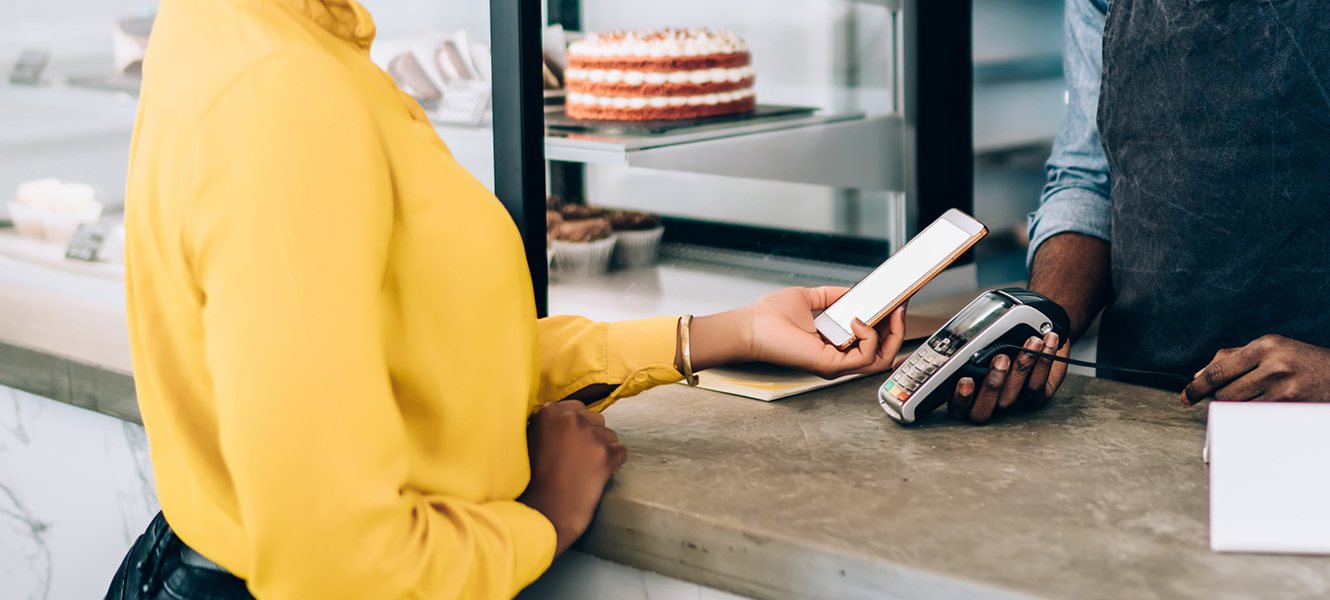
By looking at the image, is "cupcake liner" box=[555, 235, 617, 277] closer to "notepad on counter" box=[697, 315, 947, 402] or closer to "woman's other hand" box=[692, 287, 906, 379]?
"notepad on counter" box=[697, 315, 947, 402]

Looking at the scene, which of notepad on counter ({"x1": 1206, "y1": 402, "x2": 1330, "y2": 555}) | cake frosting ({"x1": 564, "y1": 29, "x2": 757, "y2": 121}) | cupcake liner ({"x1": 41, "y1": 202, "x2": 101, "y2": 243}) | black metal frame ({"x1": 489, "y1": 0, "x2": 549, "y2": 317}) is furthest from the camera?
cupcake liner ({"x1": 41, "y1": 202, "x2": 101, "y2": 243})

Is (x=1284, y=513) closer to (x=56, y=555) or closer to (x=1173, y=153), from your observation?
(x=1173, y=153)

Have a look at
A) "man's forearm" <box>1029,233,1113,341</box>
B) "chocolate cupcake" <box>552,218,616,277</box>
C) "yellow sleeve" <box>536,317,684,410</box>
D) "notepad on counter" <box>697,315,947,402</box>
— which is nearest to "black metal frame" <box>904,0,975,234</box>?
"man's forearm" <box>1029,233,1113,341</box>

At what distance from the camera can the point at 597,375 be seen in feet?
3.08

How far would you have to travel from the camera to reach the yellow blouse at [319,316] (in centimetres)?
58

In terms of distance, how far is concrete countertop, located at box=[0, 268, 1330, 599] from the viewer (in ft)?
2.20

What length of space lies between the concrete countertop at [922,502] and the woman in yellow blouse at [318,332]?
100 mm

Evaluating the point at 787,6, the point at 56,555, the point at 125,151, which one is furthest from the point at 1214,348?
the point at 125,151

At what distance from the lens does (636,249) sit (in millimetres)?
1891

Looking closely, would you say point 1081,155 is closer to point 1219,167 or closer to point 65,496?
point 1219,167

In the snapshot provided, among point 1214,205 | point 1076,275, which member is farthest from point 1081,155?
point 1214,205

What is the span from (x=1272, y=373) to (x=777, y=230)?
1.16 m

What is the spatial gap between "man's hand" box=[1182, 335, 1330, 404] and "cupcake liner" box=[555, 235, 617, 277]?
3.47 feet

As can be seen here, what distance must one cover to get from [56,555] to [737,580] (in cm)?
105
